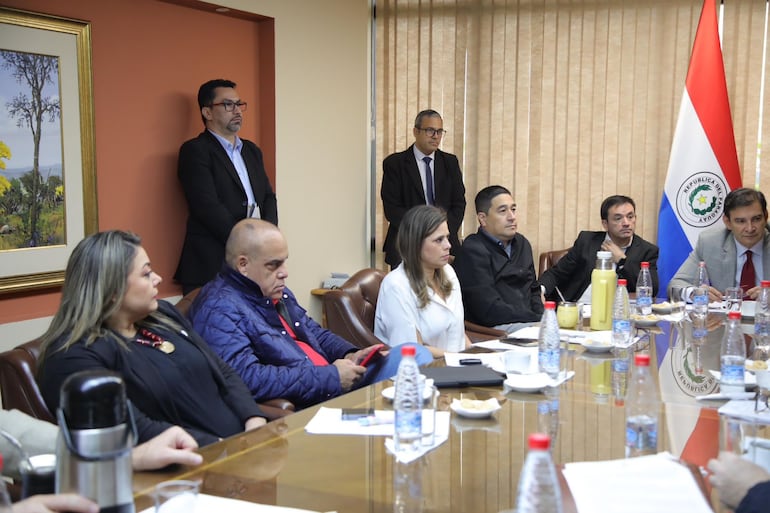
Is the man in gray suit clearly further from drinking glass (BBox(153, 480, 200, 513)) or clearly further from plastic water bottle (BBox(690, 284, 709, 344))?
drinking glass (BBox(153, 480, 200, 513))

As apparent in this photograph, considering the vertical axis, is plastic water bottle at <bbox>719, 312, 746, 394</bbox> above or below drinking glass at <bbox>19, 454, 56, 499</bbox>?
above

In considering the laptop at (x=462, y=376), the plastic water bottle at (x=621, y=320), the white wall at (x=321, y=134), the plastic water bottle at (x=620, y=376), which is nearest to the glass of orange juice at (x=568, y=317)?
the plastic water bottle at (x=621, y=320)

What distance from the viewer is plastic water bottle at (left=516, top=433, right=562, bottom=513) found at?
1.12m

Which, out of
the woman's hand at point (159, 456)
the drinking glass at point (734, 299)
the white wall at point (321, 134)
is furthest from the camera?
the white wall at point (321, 134)

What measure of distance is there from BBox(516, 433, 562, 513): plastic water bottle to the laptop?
4.19 feet

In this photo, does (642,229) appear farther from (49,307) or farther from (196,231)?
(49,307)

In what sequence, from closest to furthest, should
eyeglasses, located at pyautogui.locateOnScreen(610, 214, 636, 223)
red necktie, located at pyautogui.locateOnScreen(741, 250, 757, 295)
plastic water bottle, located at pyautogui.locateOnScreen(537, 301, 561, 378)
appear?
plastic water bottle, located at pyautogui.locateOnScreen(537, 301, 561, 378) → red necktie, located at pyautogui.locateOnScreen(741, 250, 757, 295) → eyeglasses, located at pyautogui.locateOnScreen(610, 214, 636, 223)

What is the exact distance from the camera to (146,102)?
15.7 ft

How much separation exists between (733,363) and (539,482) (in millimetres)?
1522

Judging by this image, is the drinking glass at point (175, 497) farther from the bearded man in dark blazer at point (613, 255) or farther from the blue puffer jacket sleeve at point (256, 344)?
the bearded man in dark blazer at point (613, 255)

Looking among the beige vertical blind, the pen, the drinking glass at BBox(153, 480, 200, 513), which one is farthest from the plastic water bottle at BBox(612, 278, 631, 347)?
the beige vertical blind

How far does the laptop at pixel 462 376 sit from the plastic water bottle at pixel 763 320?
1090mm

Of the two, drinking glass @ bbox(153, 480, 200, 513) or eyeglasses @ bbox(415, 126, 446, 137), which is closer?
drinking glass @ bbox(153, 480, 200, 513)

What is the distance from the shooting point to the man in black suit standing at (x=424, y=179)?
5965 millimetres
